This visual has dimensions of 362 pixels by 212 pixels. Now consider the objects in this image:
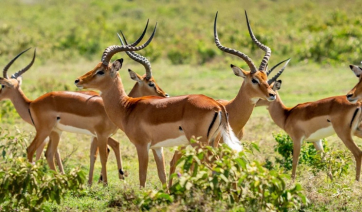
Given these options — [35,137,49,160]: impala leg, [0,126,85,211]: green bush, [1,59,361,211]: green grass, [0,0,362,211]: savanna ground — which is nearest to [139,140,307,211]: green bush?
[1,59,361,211]: green grass

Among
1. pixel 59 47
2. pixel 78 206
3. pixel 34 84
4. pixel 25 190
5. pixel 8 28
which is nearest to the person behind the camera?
pixel 25 190

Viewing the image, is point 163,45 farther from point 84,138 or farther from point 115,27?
point 84,138

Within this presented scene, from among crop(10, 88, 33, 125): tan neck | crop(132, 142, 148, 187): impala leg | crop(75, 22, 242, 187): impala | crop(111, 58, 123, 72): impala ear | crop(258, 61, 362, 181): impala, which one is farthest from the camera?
crop(10, 88, 33, 125): tan neck

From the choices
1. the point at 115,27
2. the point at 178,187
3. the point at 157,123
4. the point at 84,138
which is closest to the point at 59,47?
the point at 115,27

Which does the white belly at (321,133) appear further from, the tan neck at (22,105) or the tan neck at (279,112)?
the tan neck at (22,105)

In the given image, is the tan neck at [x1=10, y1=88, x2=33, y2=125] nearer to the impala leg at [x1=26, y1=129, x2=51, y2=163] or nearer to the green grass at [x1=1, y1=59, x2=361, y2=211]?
the green grass at [x1=1, y1=59, x2=361, y2=211]

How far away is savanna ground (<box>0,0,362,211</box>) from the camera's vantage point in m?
6.07

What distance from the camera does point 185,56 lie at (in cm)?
1848

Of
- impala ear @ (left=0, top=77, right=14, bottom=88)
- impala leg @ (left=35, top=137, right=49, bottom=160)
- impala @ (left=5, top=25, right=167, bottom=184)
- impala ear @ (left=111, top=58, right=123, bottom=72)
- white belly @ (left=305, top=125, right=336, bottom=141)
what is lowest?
white belly @ (left=305, top=125, right=336, bottom=141)

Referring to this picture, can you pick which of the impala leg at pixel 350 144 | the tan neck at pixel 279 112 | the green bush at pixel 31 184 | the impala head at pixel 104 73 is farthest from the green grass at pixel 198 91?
the impala head at pixel 104 73

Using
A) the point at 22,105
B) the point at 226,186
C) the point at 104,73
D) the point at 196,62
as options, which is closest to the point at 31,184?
the point at 226,186

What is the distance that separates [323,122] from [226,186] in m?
3.11

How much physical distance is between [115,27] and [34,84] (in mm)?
11252

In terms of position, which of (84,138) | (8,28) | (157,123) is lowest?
(84,138)
